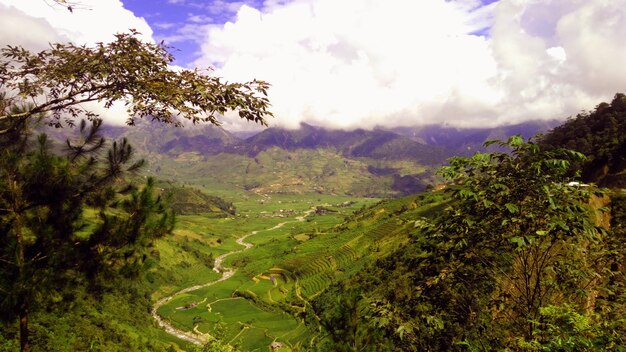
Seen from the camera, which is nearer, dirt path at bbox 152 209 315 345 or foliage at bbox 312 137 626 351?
foliage at bbox 312 137 626 351

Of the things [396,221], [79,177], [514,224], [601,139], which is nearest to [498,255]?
[514,224]

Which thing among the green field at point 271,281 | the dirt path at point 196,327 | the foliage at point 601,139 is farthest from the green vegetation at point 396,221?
the green field at point 271,281

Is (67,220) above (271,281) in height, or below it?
above

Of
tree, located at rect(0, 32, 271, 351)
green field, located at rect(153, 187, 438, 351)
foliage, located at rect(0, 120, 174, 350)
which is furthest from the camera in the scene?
green field, located at rect(153, 187, 438, 351)

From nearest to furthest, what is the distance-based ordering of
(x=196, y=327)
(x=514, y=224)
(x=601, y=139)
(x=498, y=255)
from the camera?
(x=514, y=224), (x=498, y=255), (x=601, y=139), (x=196, y=327)

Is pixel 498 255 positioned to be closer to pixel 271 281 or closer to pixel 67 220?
pixel 67 220

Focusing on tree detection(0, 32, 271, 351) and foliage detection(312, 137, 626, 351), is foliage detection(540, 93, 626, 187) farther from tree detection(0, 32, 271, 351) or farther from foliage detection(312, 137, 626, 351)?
tree detection(0, 32, 271, 351)

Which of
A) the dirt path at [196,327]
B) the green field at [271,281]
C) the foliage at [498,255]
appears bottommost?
the dirt path at [196,327]

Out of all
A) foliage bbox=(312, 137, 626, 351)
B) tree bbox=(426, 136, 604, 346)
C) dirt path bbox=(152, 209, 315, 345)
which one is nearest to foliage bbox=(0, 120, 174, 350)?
foliage bbox=(312, 137, 626, 351)

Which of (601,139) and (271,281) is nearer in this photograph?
(601,139)

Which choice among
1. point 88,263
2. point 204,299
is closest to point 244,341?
point 204,299

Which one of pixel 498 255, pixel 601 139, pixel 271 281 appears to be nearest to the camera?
pixel 498 255

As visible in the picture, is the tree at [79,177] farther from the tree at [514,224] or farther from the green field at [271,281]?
the green field at [271,281]

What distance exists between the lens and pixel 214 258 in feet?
513
